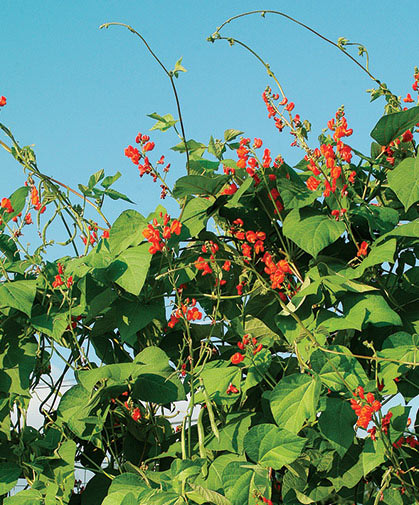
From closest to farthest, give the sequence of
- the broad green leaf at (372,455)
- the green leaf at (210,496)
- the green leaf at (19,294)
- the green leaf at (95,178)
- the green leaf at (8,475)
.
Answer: the green leaf at (210,496) < the broad green leaf at (372,455) < the green leaf at (19,294) < the green leaf at (8,475) < the green leaf at (95,178)

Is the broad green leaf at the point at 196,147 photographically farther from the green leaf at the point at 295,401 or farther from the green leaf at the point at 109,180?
the green leaf at the point at 295,401

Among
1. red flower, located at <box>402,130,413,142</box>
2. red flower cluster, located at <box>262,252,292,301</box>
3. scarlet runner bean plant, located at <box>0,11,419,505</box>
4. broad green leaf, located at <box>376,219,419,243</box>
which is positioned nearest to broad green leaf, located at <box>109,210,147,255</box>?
scarlet runner bean plant, located at <box>0,11,419,505</box>

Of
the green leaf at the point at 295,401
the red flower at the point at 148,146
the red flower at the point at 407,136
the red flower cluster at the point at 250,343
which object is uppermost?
the red flower at the point at 148,146

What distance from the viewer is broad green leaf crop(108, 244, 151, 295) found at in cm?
178

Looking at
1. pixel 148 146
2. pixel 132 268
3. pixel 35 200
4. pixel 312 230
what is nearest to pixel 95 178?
pixel 35 200

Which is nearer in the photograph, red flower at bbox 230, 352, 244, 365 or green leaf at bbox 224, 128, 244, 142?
red flower at bbox 230, 352, 244, 365

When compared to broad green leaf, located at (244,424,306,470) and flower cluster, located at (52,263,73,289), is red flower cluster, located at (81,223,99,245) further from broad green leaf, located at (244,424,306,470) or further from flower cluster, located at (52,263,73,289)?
broad green leaf, located at (244,424,306,470)

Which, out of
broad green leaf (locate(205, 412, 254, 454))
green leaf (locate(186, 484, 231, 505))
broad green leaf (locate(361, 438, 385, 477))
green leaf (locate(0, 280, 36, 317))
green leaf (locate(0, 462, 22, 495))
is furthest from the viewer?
green leaf (locate(0, 462, 22, 495))

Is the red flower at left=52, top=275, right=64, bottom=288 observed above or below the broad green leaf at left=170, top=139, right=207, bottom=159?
below

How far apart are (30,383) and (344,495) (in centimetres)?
109

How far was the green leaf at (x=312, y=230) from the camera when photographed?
1.74m

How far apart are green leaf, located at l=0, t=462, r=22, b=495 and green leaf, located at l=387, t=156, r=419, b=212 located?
1480mm

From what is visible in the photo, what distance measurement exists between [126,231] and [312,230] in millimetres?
593

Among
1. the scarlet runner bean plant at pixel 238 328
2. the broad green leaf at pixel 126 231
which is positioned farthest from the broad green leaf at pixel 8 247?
the broad green leaf at pixel 126 231
